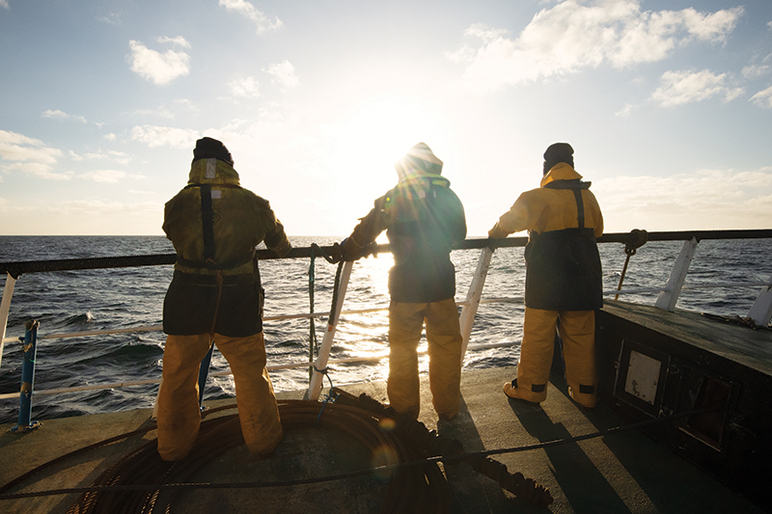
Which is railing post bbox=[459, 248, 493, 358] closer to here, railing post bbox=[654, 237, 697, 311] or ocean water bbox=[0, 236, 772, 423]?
ocean water bbox=[0, 236, 772, 423]

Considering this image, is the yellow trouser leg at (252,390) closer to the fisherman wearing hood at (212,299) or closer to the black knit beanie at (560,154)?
the fisherman wearing hood at (212,299)

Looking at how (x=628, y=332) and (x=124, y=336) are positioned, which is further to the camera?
(x=124, y=336)

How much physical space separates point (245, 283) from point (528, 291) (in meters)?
2.00

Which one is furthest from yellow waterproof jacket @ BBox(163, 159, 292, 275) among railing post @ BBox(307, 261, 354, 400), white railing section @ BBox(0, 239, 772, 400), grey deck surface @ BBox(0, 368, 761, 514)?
grey deck surface @ BBox(0, 368, 761, 514)

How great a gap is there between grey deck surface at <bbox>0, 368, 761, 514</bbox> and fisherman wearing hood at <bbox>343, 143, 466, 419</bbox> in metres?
0.38

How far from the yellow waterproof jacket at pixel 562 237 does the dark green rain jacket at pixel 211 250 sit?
1.81 m

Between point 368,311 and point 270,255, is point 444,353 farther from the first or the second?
point 270,255

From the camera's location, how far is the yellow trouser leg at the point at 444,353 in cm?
257

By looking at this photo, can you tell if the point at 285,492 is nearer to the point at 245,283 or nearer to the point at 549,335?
the point at 245,283

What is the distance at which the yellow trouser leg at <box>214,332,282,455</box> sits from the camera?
2.14 m

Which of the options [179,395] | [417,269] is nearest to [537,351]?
[417,269]

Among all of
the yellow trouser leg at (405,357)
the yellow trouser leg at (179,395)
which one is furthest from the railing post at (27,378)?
the yellow trouser leg at (405,357)

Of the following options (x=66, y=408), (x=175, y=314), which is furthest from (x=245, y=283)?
(x=66, y=408)

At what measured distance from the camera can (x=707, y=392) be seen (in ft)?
6.91
